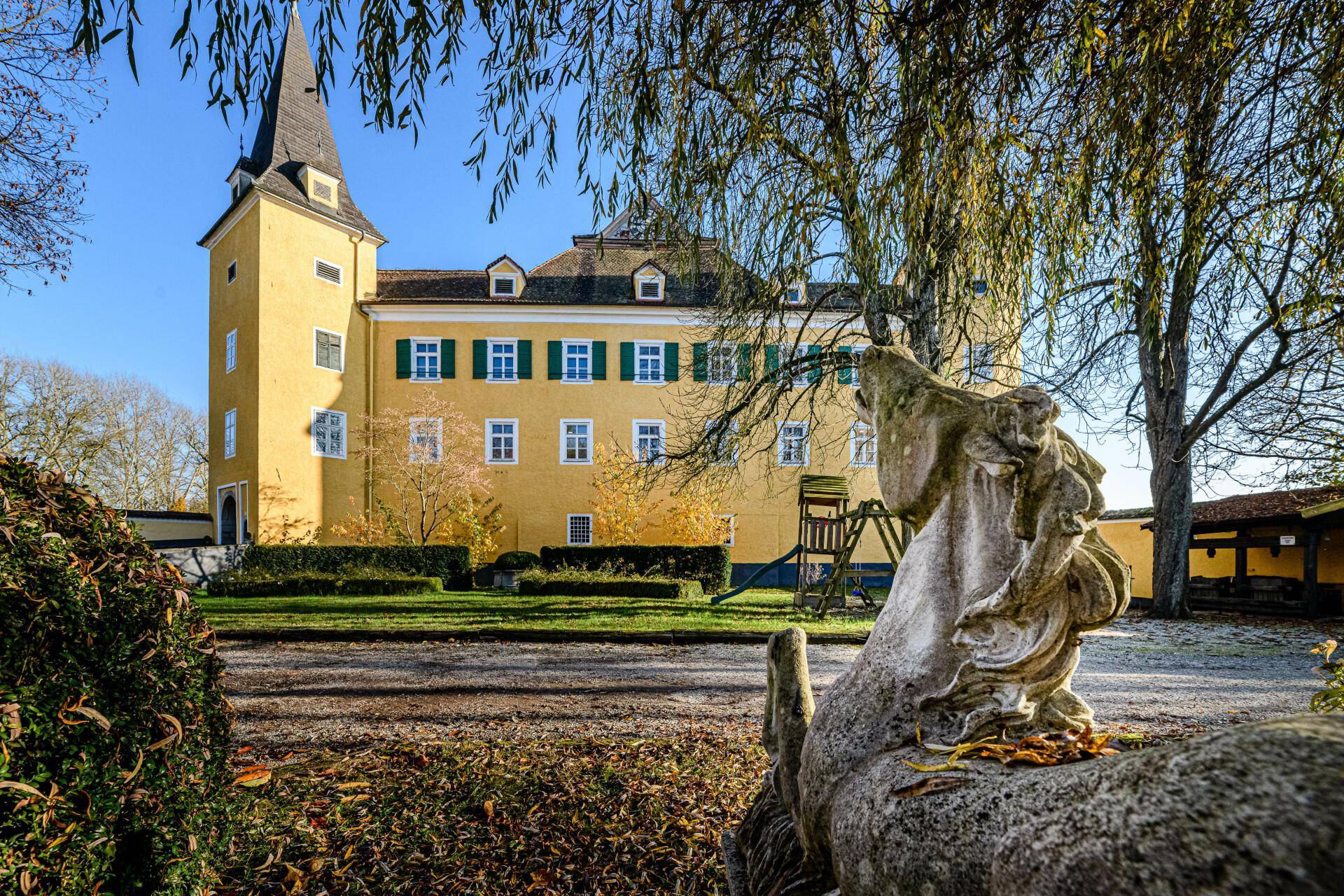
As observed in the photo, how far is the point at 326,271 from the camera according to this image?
23.4 meters

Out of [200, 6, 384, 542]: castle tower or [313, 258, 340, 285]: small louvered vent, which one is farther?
[313, 258, 340, 285]: small louvered vent

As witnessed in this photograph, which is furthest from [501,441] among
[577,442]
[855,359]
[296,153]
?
[855,359]

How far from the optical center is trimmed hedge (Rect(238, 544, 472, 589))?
18.5 m

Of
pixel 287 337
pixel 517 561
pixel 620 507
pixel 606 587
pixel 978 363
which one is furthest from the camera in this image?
pixel 620 507

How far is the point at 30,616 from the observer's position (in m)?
1.85

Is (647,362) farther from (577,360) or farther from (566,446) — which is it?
(566,446)

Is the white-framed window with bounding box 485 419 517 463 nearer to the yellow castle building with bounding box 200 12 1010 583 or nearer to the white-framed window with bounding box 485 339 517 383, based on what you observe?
the yellow castle building with bounding box 200 12 1010 583

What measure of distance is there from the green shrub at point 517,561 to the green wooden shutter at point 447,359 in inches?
279

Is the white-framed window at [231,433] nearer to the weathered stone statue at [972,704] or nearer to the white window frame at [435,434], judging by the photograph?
the white window frame at [435,434]

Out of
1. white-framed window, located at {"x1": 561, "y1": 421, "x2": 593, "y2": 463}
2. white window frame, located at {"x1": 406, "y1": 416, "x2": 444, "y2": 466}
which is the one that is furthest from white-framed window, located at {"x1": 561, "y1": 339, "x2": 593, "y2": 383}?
white window frame, located at {"x1": 406, "y1": 416, "x2": 444, "y2": 466}

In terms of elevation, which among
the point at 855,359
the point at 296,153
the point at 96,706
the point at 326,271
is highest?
the point at 296,153

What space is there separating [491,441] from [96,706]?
915 inches

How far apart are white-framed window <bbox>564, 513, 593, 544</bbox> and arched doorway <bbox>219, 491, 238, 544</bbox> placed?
10.7 meters

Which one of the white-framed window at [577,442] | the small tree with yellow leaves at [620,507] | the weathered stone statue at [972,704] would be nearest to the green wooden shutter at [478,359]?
the white-framed window at [577,442]
